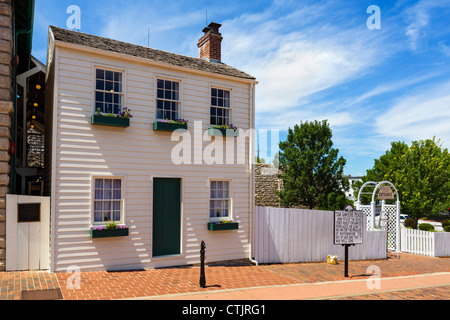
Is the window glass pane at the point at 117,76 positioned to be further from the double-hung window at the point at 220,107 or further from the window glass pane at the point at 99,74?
the double-hung window at the point at 220,107

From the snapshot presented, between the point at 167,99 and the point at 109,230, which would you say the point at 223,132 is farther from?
the point at 109,230

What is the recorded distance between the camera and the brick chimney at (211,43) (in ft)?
46.3

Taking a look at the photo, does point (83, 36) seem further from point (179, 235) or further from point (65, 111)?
point (179, 235)

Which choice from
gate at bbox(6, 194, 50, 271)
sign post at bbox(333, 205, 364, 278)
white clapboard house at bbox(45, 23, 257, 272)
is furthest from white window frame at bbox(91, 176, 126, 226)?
sign post at bbox(333, 205, 364, 278)

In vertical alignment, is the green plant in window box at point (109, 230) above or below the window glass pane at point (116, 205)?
below

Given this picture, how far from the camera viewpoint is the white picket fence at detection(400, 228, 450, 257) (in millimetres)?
16375

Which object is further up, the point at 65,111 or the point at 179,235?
the point at 65,111

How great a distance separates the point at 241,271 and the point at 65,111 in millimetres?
6837

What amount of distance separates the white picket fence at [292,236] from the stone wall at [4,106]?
7.58 metres

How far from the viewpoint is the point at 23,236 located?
8914 mm

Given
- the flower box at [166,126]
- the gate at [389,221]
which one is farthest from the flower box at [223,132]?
the gate at [389,221]

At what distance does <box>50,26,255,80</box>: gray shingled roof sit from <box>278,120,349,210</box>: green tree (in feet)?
57.0

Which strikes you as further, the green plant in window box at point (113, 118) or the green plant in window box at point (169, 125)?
the green plant in window box at point (169, 125)
